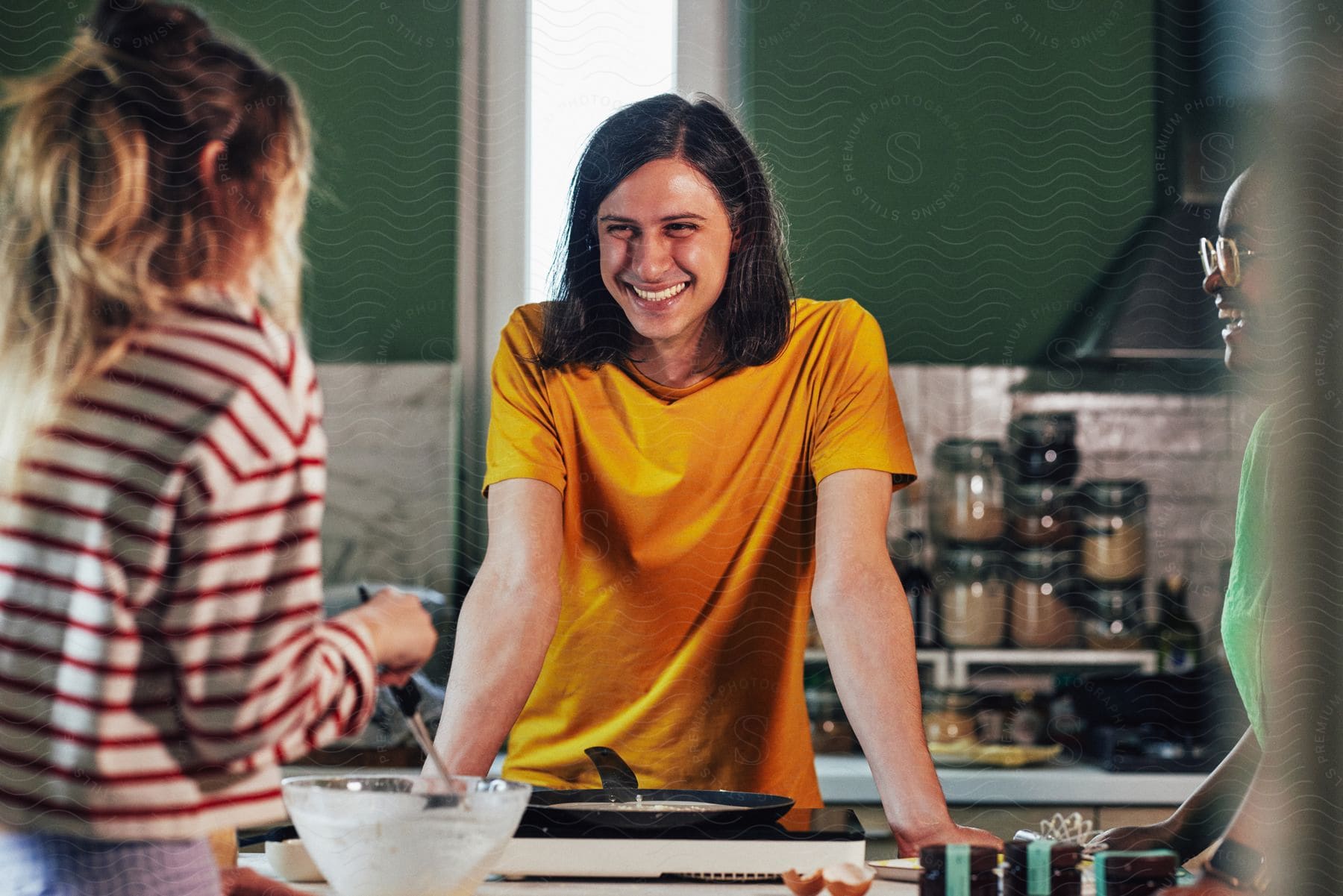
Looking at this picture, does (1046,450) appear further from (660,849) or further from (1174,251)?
(660,849)

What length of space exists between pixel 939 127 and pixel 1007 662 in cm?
67

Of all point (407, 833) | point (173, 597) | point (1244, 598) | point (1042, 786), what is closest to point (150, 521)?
point (173, 597)

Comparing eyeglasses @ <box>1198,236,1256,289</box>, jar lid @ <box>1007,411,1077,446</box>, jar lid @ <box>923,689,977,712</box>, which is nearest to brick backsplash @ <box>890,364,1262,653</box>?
jar lid @ <box>1007,411,1077,446</box>

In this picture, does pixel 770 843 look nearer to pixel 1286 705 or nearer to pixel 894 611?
pixel 894 611

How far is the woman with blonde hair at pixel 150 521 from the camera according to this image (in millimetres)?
478

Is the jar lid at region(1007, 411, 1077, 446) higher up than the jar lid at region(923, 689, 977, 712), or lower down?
higher up

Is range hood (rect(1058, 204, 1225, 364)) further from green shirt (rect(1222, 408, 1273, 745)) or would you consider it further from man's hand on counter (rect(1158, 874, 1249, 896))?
man's hand on counter (rect(1158, 874, 1249, 896))

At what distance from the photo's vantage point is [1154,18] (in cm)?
146

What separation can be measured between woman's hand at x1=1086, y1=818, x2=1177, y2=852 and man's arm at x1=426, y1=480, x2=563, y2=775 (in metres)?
0.38

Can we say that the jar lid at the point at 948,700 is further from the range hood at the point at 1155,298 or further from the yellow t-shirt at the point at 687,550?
the yellow t-shirt at the point at 687,550

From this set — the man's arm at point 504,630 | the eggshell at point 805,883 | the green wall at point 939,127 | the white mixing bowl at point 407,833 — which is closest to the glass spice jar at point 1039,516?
the green wall at point 939,127

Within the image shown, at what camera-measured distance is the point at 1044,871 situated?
23.0 inches

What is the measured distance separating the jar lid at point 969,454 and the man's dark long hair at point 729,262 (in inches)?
29.7

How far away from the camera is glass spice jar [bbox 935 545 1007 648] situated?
164cm
